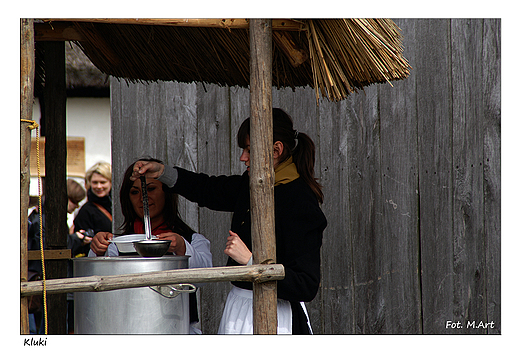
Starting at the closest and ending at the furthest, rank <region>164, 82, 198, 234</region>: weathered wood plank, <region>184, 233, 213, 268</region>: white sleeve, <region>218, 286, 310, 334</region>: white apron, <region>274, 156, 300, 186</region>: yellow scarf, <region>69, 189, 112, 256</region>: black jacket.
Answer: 1. <region>218, 286, 310, 334</region>: white apron
2. <region>274, 156, 300, 186</region>: yellow scarf
3. <region>184, 233, 213, 268</region>: white sleeve
4. <region>164, 82, 198, 234</region>: weathered wood plank
5. <region>69, 189, 112, 256</region>: black jacket

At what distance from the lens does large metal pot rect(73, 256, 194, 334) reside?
6.07ft

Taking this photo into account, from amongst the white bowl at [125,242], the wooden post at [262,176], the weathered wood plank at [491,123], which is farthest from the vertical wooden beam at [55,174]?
the weathered wood plank at [491,123]

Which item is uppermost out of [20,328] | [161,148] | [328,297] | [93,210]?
[161,148]

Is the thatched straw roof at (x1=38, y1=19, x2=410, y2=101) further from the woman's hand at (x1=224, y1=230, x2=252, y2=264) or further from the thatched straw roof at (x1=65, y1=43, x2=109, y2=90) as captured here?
the thatched straw roof at (x1=65, y1=43, x2=109, y2=90)

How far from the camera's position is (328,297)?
3.21 metres

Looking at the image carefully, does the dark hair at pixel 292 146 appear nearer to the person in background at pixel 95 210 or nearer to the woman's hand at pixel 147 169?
the woman's hand at pixel 147 169

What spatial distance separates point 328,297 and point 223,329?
1.19 metres

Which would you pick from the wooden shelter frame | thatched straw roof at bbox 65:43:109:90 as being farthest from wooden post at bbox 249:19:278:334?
thatched straw roof at bbox 65:43:109:90

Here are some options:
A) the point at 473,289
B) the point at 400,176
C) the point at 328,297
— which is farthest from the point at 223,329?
the point at 473,289

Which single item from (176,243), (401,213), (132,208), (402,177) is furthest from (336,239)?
(132,208)

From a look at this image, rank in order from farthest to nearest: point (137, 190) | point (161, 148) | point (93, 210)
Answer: point (93, 210) → point (161, 148) → point (137, 190)

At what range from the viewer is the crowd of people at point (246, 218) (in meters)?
1.98

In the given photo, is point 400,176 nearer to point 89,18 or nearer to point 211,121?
point 211,121

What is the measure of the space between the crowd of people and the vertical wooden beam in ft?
1.50
